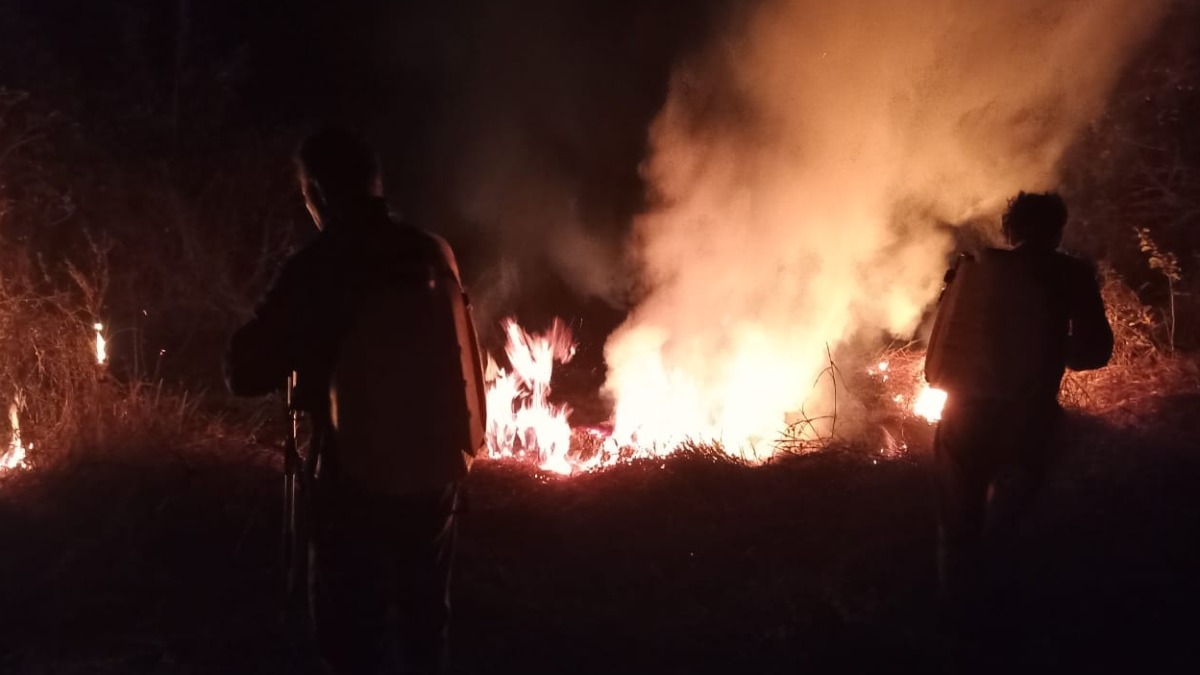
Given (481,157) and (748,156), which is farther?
(481,157)

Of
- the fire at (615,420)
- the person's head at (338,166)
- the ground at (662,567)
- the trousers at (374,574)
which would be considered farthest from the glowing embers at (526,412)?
the person's head at (338,166)

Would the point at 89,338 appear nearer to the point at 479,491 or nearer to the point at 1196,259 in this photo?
the point at 479,491

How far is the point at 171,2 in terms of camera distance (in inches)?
334

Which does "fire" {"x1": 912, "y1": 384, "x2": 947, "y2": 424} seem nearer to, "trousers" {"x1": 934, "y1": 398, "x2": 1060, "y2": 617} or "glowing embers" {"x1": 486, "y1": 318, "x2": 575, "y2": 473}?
"trousers" {"x1": 934, "y1": 398, "x2": 1060, "y2": 617}

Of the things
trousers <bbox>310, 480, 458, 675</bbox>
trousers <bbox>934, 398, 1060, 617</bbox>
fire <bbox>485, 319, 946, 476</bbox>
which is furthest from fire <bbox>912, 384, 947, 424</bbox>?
trousers <bbox>310, 480, 458, 675</bbox>

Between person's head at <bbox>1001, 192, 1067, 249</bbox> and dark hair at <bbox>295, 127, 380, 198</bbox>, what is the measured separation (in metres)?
2.58

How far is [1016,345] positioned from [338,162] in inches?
107

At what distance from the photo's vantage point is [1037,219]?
11.3ft

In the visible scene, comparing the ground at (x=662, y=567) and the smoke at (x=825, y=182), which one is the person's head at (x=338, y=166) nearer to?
the ground at (x=662, y=567)

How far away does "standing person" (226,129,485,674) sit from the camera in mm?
2576

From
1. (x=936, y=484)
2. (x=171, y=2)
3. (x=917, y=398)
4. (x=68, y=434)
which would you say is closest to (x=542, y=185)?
(x=171, y=2)

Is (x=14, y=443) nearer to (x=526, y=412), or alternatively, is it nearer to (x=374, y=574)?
(x=526, y=412)

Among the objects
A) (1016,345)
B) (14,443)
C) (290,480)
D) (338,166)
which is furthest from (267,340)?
(14,443)

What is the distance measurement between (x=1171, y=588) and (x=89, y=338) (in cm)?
682
